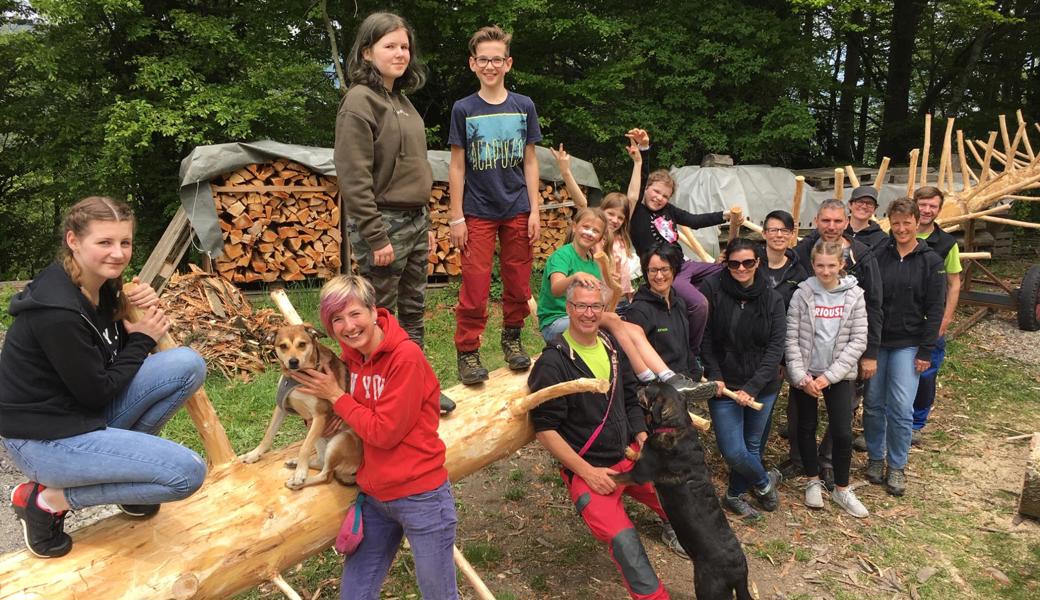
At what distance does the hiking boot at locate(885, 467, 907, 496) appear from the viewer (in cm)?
552

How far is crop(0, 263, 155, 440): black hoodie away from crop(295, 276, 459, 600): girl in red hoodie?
30.7 inches

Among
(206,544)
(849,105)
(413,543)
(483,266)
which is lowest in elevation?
(413,543)

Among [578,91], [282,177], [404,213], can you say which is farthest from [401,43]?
[578,91]

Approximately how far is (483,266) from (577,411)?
1.14m

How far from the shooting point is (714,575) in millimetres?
3707

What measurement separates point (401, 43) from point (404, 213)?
0.94 meters

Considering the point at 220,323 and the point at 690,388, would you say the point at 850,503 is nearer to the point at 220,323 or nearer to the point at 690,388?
the point at 690,388

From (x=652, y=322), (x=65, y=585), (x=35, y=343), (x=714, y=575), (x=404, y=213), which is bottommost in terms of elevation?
(x=714, y=575)

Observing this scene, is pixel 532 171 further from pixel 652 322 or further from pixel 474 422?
pixel 474 422

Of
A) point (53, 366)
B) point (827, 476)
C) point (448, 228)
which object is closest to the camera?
point (53, 366)

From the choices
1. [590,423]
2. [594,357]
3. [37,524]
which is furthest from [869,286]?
[37,524]

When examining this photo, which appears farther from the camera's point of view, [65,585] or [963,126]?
[963,126]

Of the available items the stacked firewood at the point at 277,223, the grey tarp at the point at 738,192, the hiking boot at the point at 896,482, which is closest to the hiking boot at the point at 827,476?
the hiking boot at the point at 896,482

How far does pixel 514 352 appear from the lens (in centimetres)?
461
